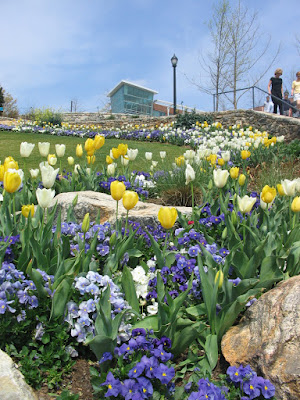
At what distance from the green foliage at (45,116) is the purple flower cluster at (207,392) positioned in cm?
1893

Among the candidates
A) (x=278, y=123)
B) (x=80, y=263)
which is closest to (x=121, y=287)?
(x=80, y=263)

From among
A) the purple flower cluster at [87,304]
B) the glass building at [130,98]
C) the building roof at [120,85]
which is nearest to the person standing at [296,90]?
the purple flower cluster at [87,304]

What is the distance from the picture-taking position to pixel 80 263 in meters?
2.29

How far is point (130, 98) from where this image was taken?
39.0 m

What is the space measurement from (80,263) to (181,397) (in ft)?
3.21

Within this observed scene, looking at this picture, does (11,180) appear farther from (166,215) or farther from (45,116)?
(45,116)

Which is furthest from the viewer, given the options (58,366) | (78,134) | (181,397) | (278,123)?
(78,134)

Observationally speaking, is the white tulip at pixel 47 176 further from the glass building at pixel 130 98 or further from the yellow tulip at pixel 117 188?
the glass building at pixel 130 98

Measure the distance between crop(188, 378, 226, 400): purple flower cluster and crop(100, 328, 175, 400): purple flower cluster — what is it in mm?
134

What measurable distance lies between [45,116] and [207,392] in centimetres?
2269

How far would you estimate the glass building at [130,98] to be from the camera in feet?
120

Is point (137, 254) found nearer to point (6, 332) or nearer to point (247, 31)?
point (6, 332)

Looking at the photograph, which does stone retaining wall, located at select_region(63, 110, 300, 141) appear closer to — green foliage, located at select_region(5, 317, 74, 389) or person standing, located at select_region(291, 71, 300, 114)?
person standing, located at select_region(291, 71, 300, 114)

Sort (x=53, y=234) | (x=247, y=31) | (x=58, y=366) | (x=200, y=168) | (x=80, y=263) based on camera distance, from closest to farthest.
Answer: (x=58, y=366), (x=80, y=263), (x=53, y=234), (x=200, y=168), (x=247, y=31)
